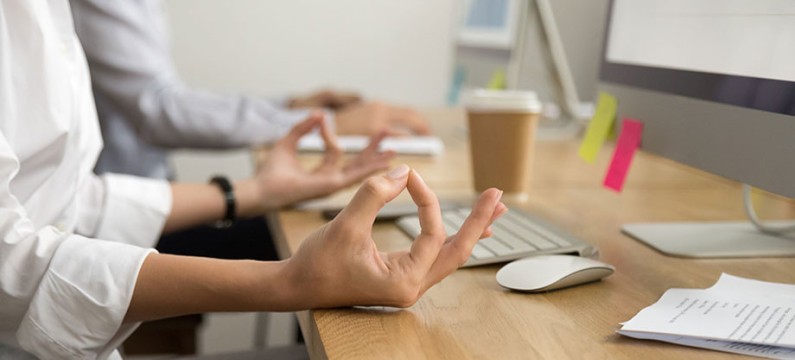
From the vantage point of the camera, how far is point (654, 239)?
813mm

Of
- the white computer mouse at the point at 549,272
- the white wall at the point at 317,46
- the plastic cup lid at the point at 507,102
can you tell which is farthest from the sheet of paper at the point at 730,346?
the white wall at the point at 317,46

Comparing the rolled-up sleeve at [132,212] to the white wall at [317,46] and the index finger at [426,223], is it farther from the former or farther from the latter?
the white wall at [317,46]

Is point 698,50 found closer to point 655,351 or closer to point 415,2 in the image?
point 655,351

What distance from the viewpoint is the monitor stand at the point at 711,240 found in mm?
763

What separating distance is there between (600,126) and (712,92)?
0.76 ft

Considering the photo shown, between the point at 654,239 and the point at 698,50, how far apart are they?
0.63ft

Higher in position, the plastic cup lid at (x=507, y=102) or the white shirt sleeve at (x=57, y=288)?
the plastic cup lid at (x=507, y=102)

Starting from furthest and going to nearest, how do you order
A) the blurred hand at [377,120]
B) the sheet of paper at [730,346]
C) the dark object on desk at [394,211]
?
the blurred hand at [377,120] → the dark object on desk at [394,211] → the sheet of paper at [730,346]

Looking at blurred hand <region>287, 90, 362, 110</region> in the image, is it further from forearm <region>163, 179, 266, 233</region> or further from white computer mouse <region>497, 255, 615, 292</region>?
white computer mouse <region>497, 255, 615, 292</region>

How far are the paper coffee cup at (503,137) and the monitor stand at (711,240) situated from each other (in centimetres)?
18

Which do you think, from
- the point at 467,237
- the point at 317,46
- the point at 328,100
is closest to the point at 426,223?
the point at 467,237

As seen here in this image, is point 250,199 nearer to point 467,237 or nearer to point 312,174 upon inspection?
point 312,174

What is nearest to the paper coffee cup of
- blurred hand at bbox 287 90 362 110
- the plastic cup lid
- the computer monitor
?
the plastic cup lid

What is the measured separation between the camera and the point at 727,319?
0.56 meters
